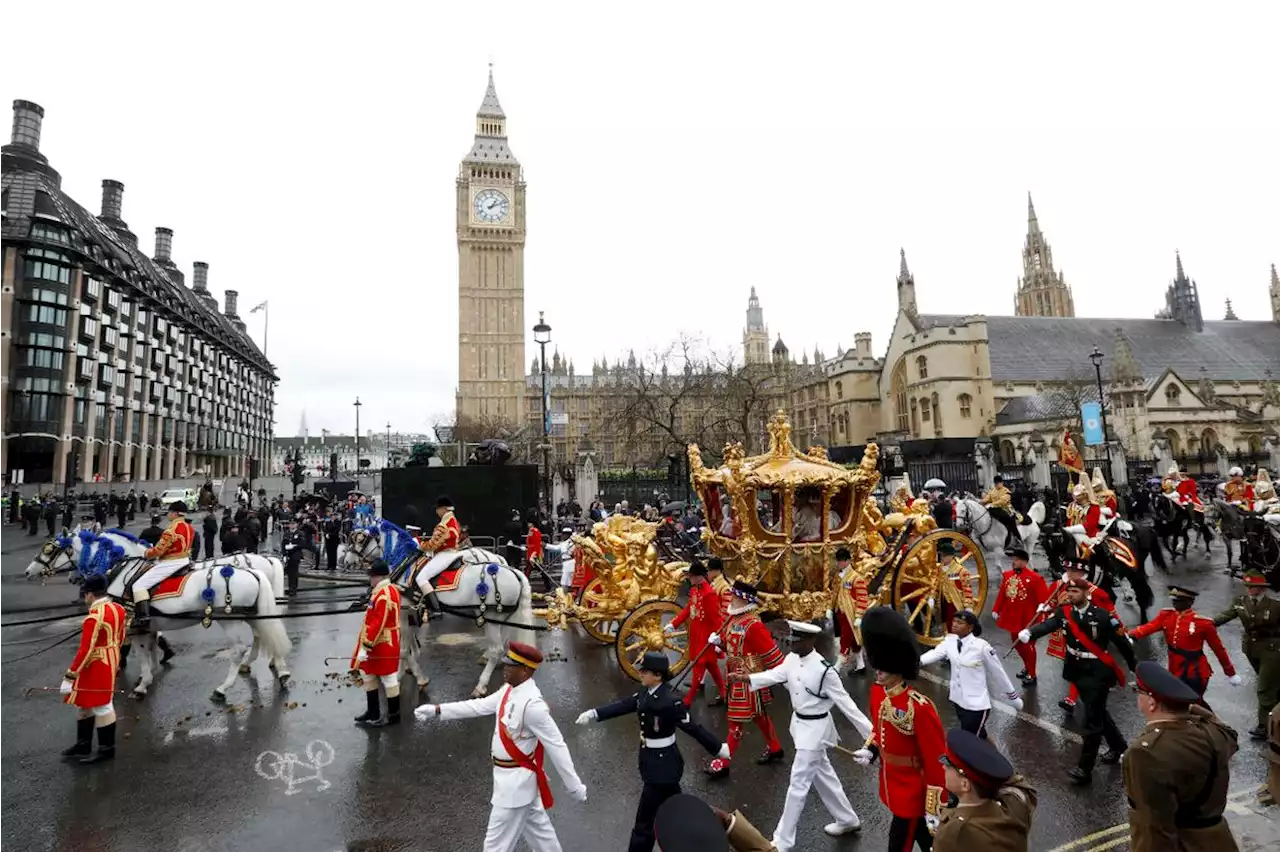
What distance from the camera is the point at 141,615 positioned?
784 centimetres

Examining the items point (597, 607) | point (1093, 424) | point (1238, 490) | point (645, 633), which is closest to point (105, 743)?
point (597, 607)

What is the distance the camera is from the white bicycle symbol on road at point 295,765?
18.4ft

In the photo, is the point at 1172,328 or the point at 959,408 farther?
the point at 1172,328

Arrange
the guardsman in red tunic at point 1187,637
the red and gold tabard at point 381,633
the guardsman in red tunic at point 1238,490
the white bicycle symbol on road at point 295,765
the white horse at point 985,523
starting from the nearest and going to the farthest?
the guardsman in red tunic at point 1187,637 < the white bicycle symbol on road at point 295,765 < the red and gold tabard at point 381,633 < the white horse at point 985,523 < the guardsman in red tunic at point 1238,490

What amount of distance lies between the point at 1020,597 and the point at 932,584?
46.0 inches

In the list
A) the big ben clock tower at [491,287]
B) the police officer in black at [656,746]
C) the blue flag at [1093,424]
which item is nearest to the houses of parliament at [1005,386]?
the blue flag at [1093,424]

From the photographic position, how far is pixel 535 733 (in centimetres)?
391

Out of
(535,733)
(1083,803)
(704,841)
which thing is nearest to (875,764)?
(1083,803)

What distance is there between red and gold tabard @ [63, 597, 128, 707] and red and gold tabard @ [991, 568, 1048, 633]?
9.64m

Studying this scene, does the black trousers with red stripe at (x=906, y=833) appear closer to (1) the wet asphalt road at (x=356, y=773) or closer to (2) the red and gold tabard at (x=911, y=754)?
(2) the red and gold tabard at (x=911, y=754)

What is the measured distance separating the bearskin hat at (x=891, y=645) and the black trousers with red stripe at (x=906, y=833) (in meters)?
0.79

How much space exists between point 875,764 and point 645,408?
30.7 m

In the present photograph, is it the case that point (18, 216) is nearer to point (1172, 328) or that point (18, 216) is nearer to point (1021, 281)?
point (1172, 328)

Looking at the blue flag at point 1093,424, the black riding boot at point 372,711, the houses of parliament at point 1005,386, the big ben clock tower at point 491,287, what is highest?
the big ben clock tower at point 491,287
